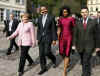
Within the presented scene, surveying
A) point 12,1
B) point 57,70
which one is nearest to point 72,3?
point 12,1

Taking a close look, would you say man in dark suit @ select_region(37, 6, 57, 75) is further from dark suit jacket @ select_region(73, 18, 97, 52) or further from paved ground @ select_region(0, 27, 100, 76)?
dark suit jacket @ select_region(73, 18, 97, 52)

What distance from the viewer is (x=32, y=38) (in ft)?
17.6

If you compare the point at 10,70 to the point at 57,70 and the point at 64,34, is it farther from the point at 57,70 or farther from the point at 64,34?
the point at 64,34

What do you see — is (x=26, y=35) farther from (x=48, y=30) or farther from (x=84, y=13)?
(x=84, y=13)

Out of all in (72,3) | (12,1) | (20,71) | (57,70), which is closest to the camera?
(20,71)

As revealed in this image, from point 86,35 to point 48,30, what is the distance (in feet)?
4.29

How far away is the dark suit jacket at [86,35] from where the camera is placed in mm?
4441

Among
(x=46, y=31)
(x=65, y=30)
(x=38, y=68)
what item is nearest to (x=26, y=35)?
(x=46, y=31)

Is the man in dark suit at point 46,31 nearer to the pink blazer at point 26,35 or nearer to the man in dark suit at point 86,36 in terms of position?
the pink blazer at point 26,35

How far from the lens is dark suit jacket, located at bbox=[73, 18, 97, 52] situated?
4.44m

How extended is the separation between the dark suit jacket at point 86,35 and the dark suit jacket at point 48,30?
2.92ft

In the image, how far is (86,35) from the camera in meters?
4.48

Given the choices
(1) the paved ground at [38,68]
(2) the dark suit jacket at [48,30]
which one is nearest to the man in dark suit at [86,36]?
(2) the dark suit jacket at [48,30]

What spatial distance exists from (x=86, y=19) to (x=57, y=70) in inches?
79.6
